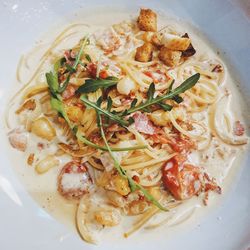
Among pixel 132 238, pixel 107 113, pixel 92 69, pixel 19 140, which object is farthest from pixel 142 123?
pixel 19 140

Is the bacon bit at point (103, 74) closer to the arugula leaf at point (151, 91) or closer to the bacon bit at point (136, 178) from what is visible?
the arugula leaf at point (151, 91)

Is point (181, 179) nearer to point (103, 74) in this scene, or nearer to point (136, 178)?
point (136, 178)

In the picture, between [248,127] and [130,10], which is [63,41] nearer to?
[130,10]

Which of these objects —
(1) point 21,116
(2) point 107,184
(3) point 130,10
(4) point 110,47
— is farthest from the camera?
(3) point 130,10

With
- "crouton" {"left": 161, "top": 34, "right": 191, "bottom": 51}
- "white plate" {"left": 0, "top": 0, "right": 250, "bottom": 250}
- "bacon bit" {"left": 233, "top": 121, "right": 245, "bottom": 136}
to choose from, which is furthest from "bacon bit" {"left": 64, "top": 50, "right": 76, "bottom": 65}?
"bacon bit" {"left": 233, "top": 121, "right": 245, "bottom": 136}

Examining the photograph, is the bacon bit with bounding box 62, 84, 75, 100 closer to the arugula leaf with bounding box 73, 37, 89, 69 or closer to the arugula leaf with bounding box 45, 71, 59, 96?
the arugula leaf with bounding box 45, 71, 59, 96

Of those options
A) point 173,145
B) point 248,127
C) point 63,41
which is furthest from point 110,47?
point 248,127
